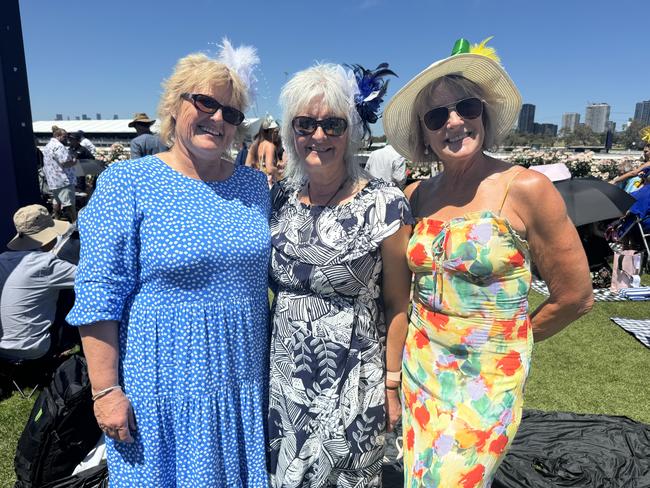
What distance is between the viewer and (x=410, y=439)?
72.6 inches

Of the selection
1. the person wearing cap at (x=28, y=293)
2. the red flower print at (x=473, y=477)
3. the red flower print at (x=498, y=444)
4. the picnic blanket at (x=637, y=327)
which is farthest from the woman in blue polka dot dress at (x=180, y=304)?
the picnic blanket at (x=637, y=327)

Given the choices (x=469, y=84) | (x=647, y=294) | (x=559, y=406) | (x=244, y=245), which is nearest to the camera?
(x=244, y=245)

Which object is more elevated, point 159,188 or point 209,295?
point 159,188

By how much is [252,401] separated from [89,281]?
29.9 inches

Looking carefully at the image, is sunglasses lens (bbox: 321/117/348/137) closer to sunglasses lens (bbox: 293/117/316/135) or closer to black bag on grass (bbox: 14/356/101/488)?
sunglasses lens (bbox: 293/117/316/135)

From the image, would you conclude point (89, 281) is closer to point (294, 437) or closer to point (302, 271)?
point (302, 271)

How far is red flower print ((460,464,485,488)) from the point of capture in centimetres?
167

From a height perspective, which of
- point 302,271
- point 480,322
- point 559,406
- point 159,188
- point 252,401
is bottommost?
point 559,406

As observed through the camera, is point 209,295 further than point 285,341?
No

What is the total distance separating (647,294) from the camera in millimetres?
6586

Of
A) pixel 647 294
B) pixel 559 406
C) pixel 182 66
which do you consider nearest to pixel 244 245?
pixel 182 66

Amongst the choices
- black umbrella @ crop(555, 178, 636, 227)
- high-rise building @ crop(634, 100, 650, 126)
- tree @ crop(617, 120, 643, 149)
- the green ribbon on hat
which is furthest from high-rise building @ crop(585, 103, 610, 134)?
the green ribbon on hat

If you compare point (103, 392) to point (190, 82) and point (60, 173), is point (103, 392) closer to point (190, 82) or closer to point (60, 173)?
point (190, 82)

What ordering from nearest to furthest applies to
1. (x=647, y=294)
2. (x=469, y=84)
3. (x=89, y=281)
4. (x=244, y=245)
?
(x=89, y=281) < (x=244, y=245) < (x=469, y=84) < (x=647, y=294)
